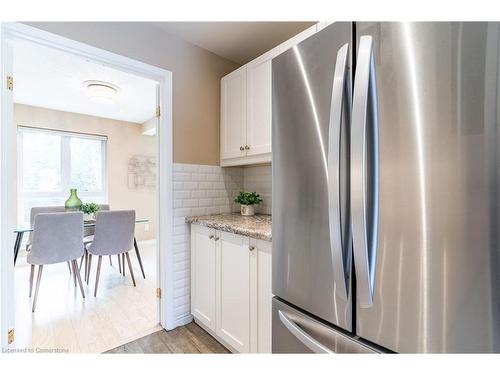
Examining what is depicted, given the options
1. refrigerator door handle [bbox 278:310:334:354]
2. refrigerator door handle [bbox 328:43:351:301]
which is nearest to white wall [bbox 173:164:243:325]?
refrigerator door handle [bbox 278:310:334:354]

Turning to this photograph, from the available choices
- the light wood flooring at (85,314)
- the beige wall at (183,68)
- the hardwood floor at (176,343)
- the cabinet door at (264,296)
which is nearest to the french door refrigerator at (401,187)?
the cabinet door at (264,296)

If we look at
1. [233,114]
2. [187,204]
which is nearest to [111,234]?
[187,204]

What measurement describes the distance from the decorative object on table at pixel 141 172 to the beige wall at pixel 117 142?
0.08 meters

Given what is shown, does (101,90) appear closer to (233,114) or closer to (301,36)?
(233,114)

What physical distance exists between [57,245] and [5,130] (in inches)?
55.9

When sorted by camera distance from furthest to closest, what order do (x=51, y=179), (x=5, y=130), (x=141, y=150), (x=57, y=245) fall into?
(x=141, y=150) < (x=51, y=179) < (x=57, y=245) < (x=5, y=130)

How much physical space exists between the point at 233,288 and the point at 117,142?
13.6 ft

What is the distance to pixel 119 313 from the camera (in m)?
2.15

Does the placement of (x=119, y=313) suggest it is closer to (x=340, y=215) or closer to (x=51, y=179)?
(x=340, y=215)

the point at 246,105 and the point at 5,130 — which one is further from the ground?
the point at 246,105

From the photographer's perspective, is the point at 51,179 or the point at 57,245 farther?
the point at 51,179

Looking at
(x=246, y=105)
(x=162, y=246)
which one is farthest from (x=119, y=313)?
(x=246, y=105)
